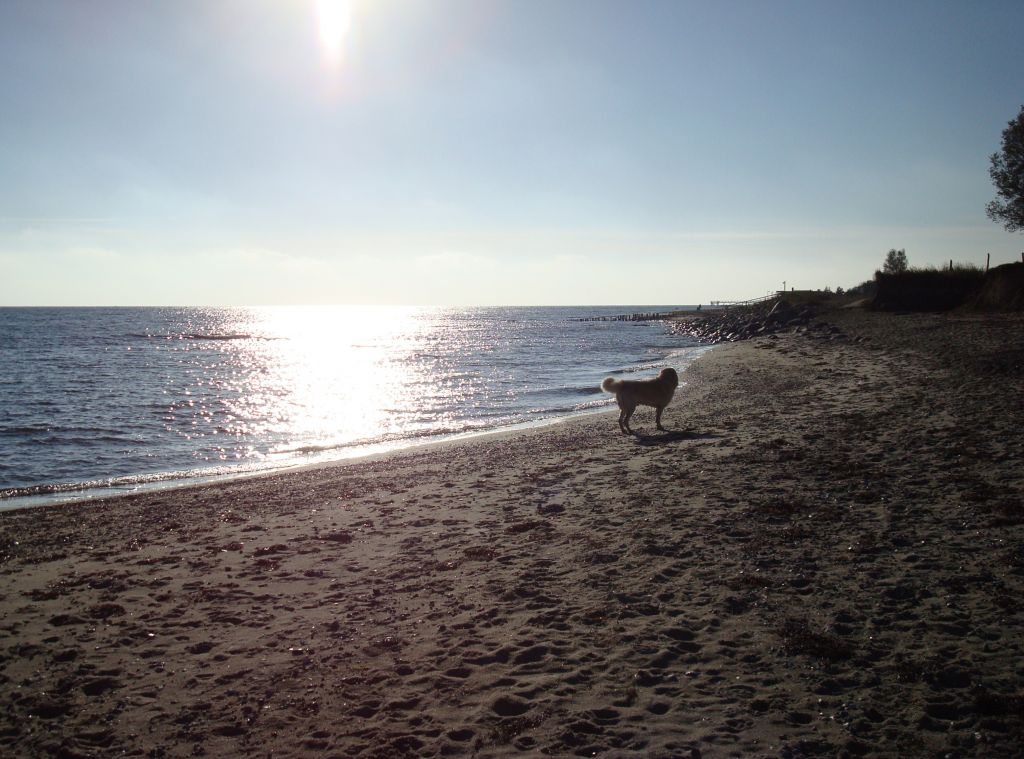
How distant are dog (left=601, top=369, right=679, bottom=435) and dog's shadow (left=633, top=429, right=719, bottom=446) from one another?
62 cm

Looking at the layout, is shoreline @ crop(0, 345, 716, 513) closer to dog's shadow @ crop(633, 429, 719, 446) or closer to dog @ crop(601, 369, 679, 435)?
dog @ crop(601, 369, 679, 435)

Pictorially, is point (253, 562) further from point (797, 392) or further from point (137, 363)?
point (137, 363)

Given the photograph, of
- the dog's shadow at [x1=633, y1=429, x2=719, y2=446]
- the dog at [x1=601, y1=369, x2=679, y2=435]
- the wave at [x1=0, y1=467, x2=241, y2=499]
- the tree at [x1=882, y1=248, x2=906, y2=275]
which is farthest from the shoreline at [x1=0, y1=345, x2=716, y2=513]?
the tree at [x1=882, y1=248, x2=906, y2=275]

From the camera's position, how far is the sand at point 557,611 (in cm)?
446

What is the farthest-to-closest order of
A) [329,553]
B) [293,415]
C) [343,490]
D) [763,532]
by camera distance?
[293,415], [343,490], [329,553], [763,532]

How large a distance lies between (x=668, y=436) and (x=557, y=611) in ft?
30.0

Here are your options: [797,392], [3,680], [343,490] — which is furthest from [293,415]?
[3,680]

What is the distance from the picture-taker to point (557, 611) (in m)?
6.18

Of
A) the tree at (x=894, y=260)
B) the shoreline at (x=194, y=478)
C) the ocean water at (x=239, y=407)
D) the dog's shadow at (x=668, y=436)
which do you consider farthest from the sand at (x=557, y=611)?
the tree at (x=894, y=260)

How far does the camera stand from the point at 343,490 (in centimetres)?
1214

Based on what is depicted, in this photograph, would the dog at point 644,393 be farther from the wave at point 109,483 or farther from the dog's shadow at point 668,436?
the wave at point 109,483

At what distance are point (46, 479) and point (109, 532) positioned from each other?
6627 millimetres

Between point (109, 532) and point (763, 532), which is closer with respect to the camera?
point (763, 532)

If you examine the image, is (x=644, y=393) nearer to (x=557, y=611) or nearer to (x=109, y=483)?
(x=557, y=611)
